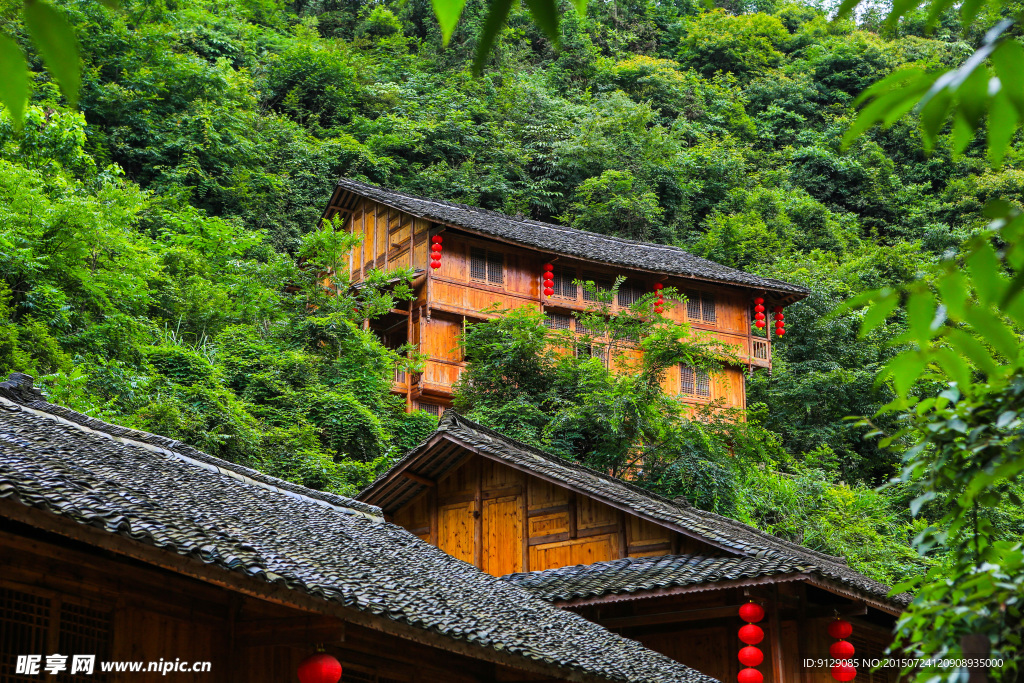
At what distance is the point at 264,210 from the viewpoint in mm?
31469

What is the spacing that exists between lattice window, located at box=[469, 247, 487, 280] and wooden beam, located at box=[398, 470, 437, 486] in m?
11.4

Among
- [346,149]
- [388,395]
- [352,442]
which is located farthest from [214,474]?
[346,149]

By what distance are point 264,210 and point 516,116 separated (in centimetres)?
1222

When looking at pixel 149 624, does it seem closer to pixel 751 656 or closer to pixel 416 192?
pixel 751 656

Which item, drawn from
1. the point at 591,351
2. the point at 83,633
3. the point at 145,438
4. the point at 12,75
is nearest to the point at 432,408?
the point at 591,351

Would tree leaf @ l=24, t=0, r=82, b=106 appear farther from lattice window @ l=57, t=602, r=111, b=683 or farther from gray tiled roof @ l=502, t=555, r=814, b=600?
gray tiled roof @ l=502, t=555, r=814, b=600

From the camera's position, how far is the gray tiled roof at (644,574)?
36.5 ft

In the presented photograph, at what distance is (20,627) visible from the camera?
21.2ft

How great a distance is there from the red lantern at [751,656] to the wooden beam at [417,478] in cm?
585

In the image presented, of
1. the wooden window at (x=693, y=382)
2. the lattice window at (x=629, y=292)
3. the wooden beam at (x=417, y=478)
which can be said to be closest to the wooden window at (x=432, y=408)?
the lattice window at (x=629, y=292)

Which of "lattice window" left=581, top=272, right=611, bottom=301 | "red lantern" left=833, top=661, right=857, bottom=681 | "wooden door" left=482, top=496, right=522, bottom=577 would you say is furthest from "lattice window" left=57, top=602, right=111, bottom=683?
"lattice window" left=581, top=272, right=611, bottom=301

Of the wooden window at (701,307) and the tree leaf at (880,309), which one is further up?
the wooden window at (701,307)

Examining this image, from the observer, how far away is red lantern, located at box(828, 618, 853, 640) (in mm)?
11906

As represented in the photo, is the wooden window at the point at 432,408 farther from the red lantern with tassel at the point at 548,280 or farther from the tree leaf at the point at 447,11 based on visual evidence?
the tree leaf at the point at 447,11
